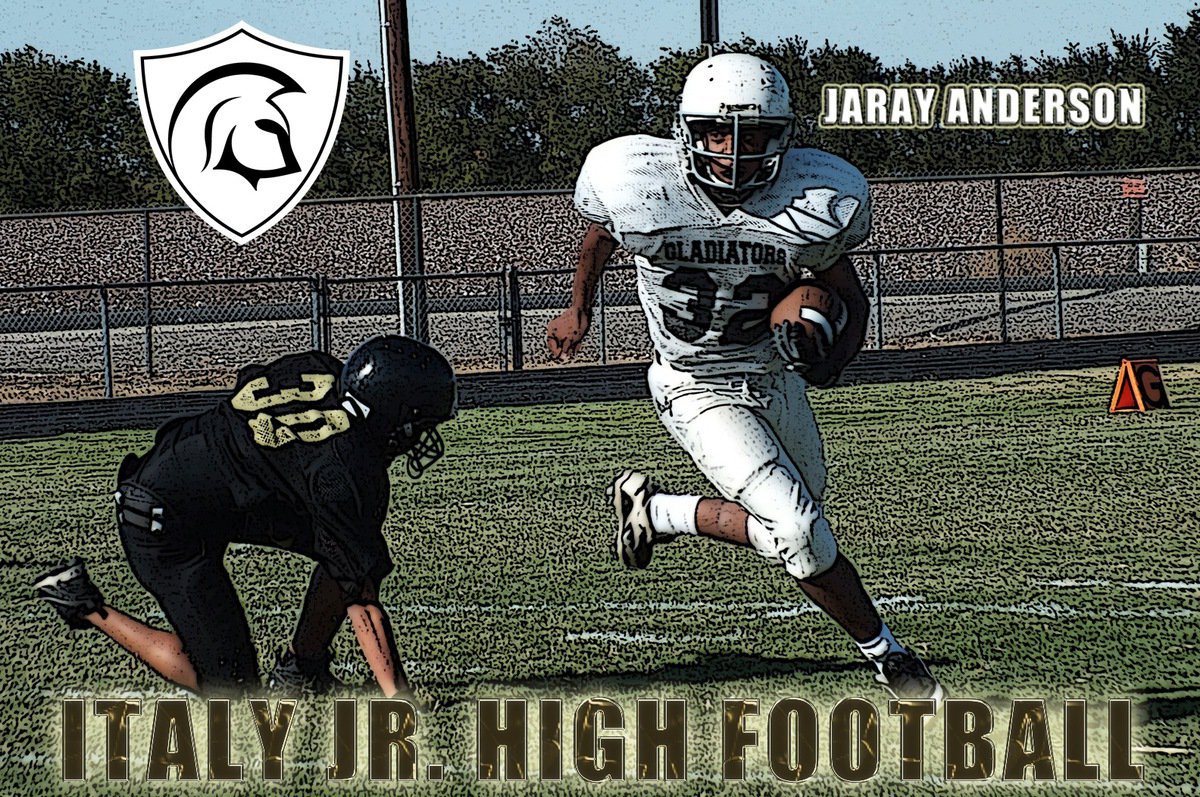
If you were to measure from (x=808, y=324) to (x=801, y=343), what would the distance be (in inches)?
2.2

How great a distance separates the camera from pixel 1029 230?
101 feet

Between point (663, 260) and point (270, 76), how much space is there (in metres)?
13.5

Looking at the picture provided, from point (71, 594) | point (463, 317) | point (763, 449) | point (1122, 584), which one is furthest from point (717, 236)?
point (463, 317)

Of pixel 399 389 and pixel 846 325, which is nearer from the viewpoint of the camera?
pixel 399 389

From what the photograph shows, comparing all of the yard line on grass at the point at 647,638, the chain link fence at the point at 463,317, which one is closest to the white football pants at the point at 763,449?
the yard line on grass at the point at 647,638

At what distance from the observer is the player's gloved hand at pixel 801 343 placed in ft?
15.4

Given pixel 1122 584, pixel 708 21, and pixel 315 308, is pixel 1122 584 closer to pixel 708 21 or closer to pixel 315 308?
pixel 315 308

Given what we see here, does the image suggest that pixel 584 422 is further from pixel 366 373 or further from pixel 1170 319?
pixel 1170 319

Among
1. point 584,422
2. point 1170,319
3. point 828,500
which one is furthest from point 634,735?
point 1170,319

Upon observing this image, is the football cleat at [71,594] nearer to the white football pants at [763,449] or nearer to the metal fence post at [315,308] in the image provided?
the white football pants at [763,449]

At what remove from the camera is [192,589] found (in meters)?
4.60

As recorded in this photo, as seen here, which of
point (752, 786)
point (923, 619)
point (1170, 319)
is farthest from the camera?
point (1170, 319)

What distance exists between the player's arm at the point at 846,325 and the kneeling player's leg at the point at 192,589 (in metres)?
1.75

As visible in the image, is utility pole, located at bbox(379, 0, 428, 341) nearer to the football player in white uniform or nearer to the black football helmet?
the football player in white uniform
